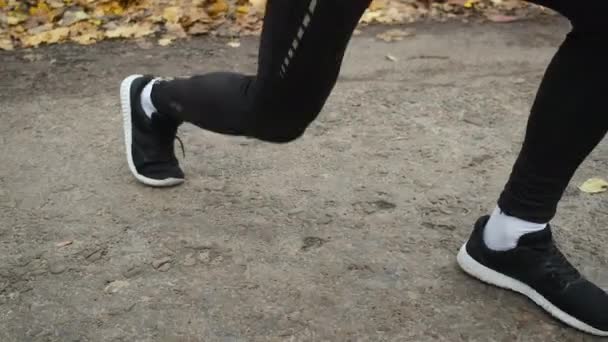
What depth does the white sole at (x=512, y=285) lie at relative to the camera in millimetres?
1879

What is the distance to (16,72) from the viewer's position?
144 inches

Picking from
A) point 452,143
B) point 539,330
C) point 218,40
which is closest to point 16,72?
point 218,40

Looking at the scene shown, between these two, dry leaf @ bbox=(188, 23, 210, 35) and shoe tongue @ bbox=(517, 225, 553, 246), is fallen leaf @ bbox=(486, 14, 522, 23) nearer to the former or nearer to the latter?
dry leaf @ bbox=(188, 23, 210, 35)

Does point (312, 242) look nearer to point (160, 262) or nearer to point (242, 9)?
point (160, 262)

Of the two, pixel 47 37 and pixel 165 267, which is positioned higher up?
pixel 165 267

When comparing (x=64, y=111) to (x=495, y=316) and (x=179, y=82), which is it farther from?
(x=495, y=316)

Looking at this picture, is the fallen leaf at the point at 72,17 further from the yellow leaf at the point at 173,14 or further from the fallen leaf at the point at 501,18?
the fallen leaf at the point at 501,18

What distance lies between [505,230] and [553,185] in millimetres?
197

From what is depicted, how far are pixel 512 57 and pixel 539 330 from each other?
2285mm

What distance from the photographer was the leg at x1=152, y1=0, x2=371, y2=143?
1545 mm

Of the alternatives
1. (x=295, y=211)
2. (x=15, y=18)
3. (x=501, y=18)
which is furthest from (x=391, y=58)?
(x=15, y=18)

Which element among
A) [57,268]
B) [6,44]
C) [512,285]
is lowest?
[6,44]

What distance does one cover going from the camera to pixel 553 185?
1.81 m

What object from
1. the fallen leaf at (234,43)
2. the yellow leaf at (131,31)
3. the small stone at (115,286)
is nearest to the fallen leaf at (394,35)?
the fallen leaf at (234,43)
